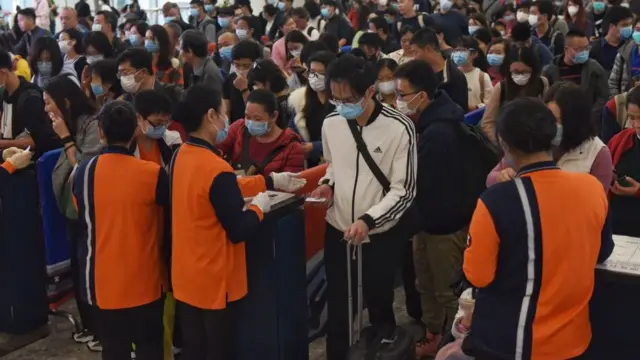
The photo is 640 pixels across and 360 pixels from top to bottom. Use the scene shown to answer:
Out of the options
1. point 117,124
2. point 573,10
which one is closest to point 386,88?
point 117,124

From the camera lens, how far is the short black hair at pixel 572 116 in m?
2.98

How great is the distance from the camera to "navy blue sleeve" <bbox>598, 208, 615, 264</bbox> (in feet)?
7.80

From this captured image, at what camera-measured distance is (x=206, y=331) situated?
303cm

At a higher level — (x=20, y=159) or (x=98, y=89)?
(x=98, y=89)

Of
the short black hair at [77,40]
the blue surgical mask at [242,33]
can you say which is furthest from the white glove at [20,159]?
the blue surgical mask at [242,33]

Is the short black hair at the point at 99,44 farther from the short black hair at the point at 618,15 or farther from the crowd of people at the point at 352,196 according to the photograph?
the short black hair at the point at 618,15

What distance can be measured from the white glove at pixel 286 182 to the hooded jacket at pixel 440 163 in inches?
21.5

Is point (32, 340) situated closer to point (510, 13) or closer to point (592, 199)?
point (592, 199)

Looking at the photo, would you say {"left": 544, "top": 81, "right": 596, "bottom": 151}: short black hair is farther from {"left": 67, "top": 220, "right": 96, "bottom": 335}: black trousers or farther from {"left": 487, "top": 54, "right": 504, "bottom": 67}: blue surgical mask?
{"left": 487, "top": 54, "right": 504, "bottom": 67}: blue surgical mask

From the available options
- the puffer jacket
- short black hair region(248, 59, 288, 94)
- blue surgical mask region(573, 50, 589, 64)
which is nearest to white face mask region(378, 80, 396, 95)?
short black hair region(248, 59, 288, 94)

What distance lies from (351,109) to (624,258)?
122cm

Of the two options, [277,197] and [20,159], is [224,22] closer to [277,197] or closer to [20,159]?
[20,159]

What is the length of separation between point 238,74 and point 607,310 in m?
3.36

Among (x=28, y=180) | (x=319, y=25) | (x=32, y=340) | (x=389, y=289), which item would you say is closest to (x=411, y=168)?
(x=389, y=289)
